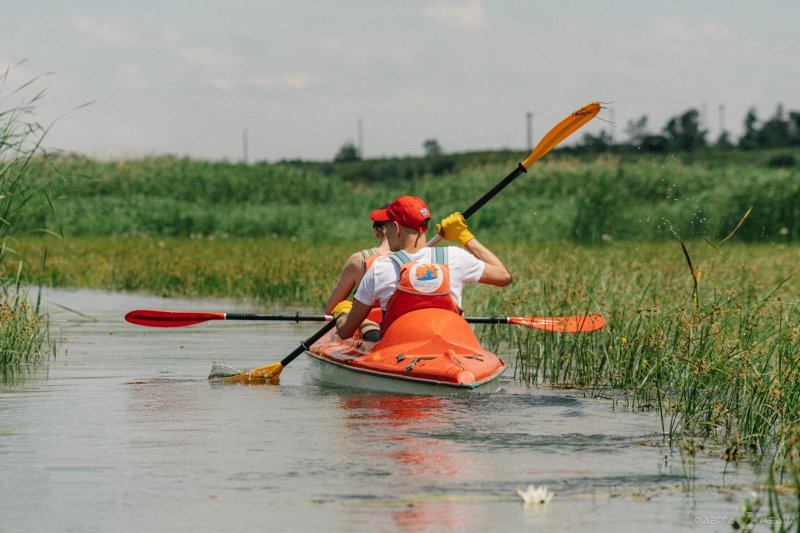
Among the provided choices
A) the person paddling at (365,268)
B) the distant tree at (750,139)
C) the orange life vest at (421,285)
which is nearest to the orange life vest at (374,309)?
the person paddling at (365,268)

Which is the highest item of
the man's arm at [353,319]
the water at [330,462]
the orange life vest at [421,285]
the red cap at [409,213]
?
the red cap at [409,213]

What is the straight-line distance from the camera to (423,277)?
9469mm

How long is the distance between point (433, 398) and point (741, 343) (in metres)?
2.24

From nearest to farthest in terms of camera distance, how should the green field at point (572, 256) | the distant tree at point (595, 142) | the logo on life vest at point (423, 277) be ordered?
1. the green field at point (572, 256)
2. the logo on life vest at point (423, 277)
3. the distant tree at point (595, 142)

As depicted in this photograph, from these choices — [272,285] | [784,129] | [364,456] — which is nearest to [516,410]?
[364,456]

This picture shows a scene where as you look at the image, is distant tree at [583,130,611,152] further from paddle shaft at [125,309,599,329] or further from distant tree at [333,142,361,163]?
paddle shaft at [125,309,599,329]

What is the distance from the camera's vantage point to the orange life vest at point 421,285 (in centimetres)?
947

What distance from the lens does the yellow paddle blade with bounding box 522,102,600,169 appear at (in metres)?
11.5

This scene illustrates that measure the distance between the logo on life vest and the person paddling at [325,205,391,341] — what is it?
822 mm

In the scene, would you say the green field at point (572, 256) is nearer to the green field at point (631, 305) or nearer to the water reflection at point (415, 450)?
the green field at point (631, 305)

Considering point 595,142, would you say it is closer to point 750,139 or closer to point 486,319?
point 750,139

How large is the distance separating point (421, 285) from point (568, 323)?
1.71 metres

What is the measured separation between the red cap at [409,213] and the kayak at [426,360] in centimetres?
66

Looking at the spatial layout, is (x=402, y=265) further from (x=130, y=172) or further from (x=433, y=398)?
(x=130, y=172)
